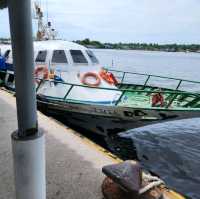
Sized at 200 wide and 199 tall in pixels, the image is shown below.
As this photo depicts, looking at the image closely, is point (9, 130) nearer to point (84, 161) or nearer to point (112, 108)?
point (84, 161)

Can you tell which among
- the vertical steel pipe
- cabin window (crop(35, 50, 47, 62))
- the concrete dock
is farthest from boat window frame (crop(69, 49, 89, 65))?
the vertical steel pipe

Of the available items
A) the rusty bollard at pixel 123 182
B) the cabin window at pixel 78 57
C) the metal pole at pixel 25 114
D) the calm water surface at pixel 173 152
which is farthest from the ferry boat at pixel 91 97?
the metal pole at pixel 25 114

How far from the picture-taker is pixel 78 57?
12.1m

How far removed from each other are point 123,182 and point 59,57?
28.4 ft

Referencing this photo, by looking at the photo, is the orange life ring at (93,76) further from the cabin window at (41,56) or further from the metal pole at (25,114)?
the metal pole at (25,114)

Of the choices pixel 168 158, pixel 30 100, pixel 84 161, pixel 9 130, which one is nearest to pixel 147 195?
pixel 84 161

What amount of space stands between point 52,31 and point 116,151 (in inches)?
317

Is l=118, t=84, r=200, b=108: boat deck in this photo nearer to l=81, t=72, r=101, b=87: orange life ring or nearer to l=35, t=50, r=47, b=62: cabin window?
l=81, t=72, r=101, b=87: orange life ring

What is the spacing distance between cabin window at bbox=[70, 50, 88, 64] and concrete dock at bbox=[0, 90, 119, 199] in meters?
4.94

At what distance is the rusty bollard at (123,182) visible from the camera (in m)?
3.77

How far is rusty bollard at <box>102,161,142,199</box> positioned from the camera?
3.77 metres

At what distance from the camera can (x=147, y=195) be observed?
385 centimetres

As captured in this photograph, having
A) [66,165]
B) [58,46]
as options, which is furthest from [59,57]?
[66,165]

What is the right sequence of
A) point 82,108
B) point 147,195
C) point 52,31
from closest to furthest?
1. point 147,195
2. point 82,108
3. point 52,31
